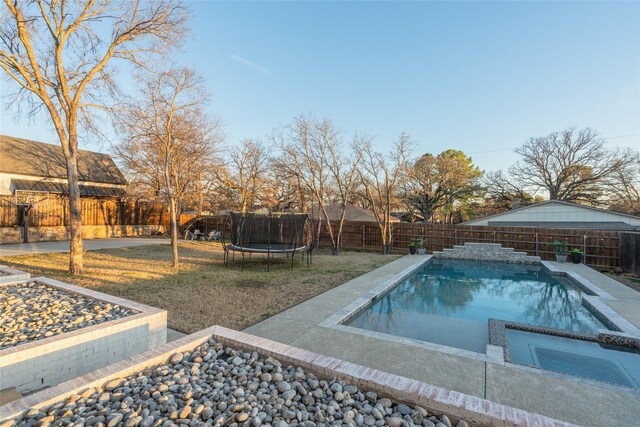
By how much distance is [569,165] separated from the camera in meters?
23.1

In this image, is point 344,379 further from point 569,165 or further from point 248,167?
point 569,165

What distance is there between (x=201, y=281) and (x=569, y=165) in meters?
27.4

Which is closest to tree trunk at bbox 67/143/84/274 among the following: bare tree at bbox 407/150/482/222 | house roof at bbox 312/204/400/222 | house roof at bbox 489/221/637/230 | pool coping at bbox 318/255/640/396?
pool coping at bbox 318/255/640/396

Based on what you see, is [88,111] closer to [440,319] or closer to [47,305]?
[47,305]

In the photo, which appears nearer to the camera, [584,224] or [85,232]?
[584,224]

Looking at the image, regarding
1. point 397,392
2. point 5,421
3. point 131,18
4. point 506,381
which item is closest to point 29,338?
point 5,421

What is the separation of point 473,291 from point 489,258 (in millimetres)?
5627

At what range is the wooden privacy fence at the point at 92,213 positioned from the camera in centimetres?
1329

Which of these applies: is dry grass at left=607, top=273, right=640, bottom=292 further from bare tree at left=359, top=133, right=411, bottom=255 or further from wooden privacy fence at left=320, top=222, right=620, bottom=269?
bare tree at left=359, top=133, right=411, bottom=255

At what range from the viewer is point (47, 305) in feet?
13.2

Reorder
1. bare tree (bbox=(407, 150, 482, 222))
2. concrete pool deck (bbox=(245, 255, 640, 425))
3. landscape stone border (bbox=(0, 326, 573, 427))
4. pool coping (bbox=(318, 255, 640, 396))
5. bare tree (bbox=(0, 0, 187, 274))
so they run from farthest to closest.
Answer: bare tree (bbox=(407, 150, 482, 222))
bare tree (bbox=(0, 0, 187, 274))
pool coping (bbox=(318, 255, 640, 396))
concrete pool deck (bbox=(245, 255, 640, 425))
landscape stone border (bbox=(0, 326, 573, 427))

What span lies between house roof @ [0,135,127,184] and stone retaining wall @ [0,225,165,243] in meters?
3.50

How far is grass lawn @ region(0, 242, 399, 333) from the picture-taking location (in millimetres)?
4914

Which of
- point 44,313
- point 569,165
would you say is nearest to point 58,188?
point 44,313
